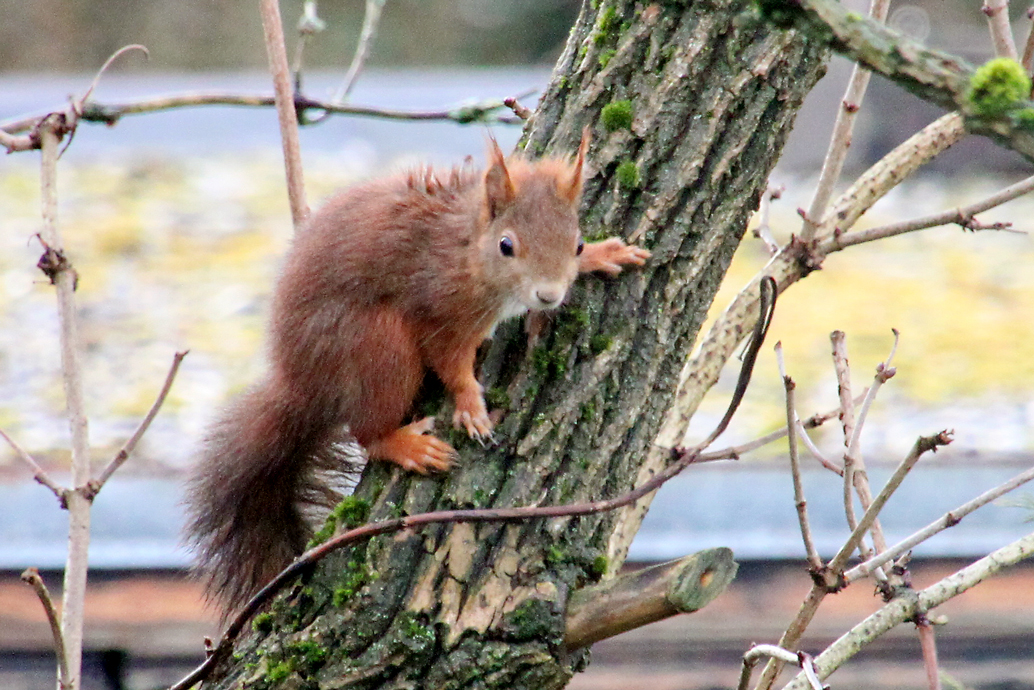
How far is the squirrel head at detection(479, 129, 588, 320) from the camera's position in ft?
5.13

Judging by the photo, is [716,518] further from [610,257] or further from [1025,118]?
[1025,118]

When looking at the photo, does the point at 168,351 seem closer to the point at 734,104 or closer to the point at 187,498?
the point at 187,498

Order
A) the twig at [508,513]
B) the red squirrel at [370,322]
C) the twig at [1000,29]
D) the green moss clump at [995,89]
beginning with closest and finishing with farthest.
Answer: the green moss clump at [995,89] → the twig at [508,513] → the twig at [1000,29] → the red squirrel at [370,322]

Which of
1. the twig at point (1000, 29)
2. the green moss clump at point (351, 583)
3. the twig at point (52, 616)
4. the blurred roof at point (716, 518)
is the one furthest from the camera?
the blurred roof at point (716, 518)

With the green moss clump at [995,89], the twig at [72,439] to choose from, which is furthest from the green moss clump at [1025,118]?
the twig at [72,439]

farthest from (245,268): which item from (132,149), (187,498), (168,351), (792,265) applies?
(792,265)

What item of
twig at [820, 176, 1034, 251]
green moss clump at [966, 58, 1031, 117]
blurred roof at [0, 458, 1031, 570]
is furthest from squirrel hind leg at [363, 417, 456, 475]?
blurred roof at [0, 458, 1031, 570]

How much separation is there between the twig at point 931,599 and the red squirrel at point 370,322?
560mm

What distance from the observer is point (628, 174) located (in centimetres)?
154

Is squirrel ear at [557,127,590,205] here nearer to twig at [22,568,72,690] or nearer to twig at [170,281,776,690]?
twig at [170,281,776,690]

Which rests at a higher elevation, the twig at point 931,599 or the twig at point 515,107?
the twig at point 515,107

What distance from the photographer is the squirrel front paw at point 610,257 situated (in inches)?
60.0

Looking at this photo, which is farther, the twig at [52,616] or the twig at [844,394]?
the twig at [844,394]

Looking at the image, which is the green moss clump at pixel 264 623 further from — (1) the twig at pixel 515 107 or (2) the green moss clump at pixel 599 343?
(1) the twig at pixel 515 107
